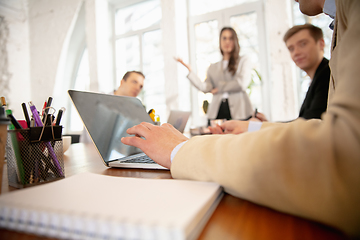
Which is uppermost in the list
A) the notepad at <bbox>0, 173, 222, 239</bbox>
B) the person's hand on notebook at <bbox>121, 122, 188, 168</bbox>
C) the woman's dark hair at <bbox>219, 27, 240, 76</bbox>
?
the woman's dark hair at <bbox>219, 27, 240, 76</bbox>

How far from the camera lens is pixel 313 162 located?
0.78 feet

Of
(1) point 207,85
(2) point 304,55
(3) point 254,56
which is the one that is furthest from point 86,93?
(3) point 254,56

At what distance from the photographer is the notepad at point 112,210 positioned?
18cm

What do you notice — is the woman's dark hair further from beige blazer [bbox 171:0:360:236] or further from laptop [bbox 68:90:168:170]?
beige blazer [bbox 171:0:360:236]

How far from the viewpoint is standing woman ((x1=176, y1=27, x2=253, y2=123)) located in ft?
7.70

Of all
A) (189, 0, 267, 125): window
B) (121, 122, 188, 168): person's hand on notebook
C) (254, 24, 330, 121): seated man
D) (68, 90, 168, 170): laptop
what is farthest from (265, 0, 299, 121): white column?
(121, 122, 188, 168): person's hand on notebook

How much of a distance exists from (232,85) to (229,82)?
51 millimetres

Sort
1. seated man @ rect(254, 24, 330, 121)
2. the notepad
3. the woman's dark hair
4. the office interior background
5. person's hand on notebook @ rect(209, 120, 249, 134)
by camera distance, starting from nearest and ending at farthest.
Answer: the notepad < person's hand on notebook @ rect(209, 120, 249, 134) < seated man @ rect(254, 24, 330, 121) < the woman's dark hair < the office interior background

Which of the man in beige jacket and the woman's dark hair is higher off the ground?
the woman's dark hair

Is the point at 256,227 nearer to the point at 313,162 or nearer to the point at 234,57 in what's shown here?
the point at 313,162

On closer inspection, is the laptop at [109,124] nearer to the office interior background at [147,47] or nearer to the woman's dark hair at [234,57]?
the woman's dark hair at [234,57]

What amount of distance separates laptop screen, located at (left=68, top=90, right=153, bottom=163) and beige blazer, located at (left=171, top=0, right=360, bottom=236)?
345 millimetres

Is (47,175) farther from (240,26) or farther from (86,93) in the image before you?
(240,26)

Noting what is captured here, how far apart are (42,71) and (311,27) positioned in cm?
453
